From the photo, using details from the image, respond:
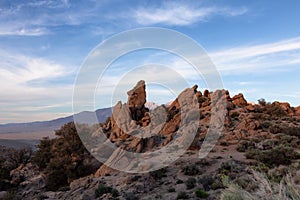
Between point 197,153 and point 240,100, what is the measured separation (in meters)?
21.2

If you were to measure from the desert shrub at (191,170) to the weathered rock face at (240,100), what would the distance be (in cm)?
2460

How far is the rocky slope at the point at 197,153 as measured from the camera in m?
12.6

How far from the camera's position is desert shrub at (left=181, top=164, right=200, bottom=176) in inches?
658

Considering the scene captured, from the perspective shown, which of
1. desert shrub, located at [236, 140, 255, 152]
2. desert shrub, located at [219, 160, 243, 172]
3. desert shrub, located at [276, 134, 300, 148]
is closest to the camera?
desert shrub, located at [219, 160, 243, 172]

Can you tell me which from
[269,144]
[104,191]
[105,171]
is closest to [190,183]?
[104,191]

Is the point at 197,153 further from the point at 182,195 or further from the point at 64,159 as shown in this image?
the point at 64,159

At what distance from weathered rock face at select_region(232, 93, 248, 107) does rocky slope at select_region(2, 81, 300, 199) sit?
0.44 ft

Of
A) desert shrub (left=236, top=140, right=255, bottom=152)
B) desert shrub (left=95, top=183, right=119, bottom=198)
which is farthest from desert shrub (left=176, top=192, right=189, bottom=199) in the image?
desert shrub (left=236, top=140, right=255, bottom=152)

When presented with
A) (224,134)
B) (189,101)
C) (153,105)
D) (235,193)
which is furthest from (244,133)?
(235,193)

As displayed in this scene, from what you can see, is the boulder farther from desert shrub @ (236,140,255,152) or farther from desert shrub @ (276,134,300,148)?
desert shrub @ (276,134,300,148)

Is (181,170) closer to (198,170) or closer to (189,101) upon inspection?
(198,170)

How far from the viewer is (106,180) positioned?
18.2 m

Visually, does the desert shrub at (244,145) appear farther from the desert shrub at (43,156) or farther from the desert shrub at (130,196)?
the desert shrub at (43,156)

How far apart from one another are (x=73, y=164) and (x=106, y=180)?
4747mm
